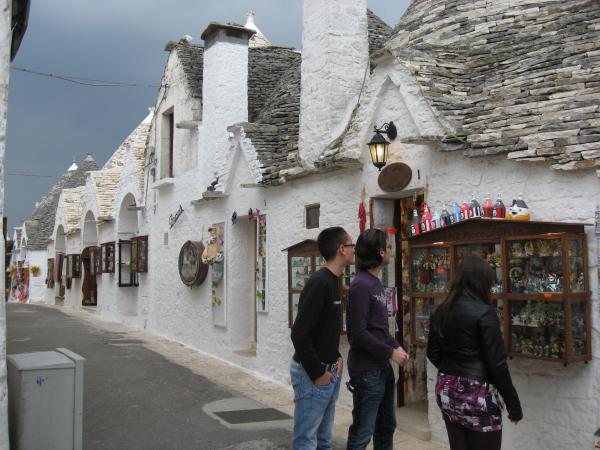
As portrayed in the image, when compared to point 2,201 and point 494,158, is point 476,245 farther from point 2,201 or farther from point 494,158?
point 2,201

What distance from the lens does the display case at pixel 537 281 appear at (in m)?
4.91

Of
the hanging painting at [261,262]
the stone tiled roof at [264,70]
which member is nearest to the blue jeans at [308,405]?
the hanging painting at [261,262]

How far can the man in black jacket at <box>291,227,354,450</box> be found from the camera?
4.11 m

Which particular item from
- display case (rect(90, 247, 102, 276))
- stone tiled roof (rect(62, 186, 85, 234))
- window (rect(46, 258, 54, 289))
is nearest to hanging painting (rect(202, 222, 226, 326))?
display case (rect(90, 247, 102, 276))

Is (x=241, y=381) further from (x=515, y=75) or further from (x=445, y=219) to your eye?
(x=515, y=75)

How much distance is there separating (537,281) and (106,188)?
56.8 feet

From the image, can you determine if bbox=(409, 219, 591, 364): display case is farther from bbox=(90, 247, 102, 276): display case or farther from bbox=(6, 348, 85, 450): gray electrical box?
bbox=(90, 247, 102, 276): display case

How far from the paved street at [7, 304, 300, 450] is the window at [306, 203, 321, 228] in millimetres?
2437

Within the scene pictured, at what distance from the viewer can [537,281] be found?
16.7 ft

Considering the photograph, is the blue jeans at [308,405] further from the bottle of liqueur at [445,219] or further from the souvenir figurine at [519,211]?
the bottle of liqueur at [445,219]

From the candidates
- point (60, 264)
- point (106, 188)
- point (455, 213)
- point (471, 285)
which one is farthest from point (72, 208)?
point (471, 285)

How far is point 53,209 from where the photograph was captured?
33562 mm

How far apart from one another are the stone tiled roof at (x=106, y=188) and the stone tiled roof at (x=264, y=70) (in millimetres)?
6769

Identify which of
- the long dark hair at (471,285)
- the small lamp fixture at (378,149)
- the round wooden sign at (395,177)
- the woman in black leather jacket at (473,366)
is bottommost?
the woman in black leather jacket at (473,366)
